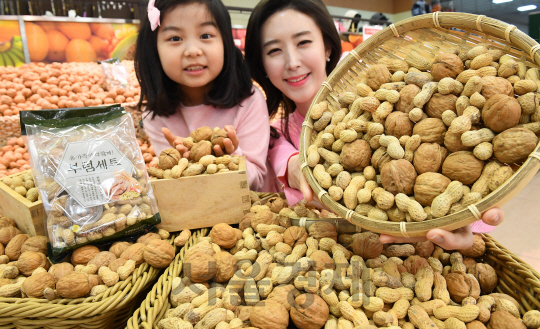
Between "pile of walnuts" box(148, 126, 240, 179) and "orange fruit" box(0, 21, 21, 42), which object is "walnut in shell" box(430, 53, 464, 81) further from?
"orange fruit" box(0, 21, 21, 42)

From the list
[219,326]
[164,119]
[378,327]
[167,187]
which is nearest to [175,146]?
[167,187]

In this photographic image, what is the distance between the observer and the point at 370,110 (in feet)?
3.30

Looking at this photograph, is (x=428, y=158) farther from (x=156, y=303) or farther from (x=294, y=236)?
(x=156, y=303)

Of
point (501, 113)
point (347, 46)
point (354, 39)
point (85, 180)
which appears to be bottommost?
point (85, 180)

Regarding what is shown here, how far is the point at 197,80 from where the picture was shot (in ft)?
4.97

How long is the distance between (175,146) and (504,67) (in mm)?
1086

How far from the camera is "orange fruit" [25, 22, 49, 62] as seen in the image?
2.81m

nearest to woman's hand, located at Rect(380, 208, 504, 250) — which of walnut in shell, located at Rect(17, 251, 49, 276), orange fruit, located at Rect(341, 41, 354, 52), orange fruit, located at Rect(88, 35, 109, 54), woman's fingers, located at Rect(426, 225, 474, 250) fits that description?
woman's fingers, located at Rect(426, 225, 474, 250)

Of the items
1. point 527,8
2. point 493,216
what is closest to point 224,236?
point 493,216

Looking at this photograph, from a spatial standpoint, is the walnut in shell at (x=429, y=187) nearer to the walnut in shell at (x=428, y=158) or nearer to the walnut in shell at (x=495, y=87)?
the walnut in shell at (x=428, y=158)

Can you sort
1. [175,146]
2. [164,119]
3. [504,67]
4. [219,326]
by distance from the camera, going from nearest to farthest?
[219,326], [504,67], [175,146], [164,119]

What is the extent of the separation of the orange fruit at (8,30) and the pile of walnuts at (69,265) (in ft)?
8.22

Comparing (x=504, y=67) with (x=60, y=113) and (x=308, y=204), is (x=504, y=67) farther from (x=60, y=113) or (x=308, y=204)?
(x=60, y=113)

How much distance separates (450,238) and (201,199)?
29.9 inches
